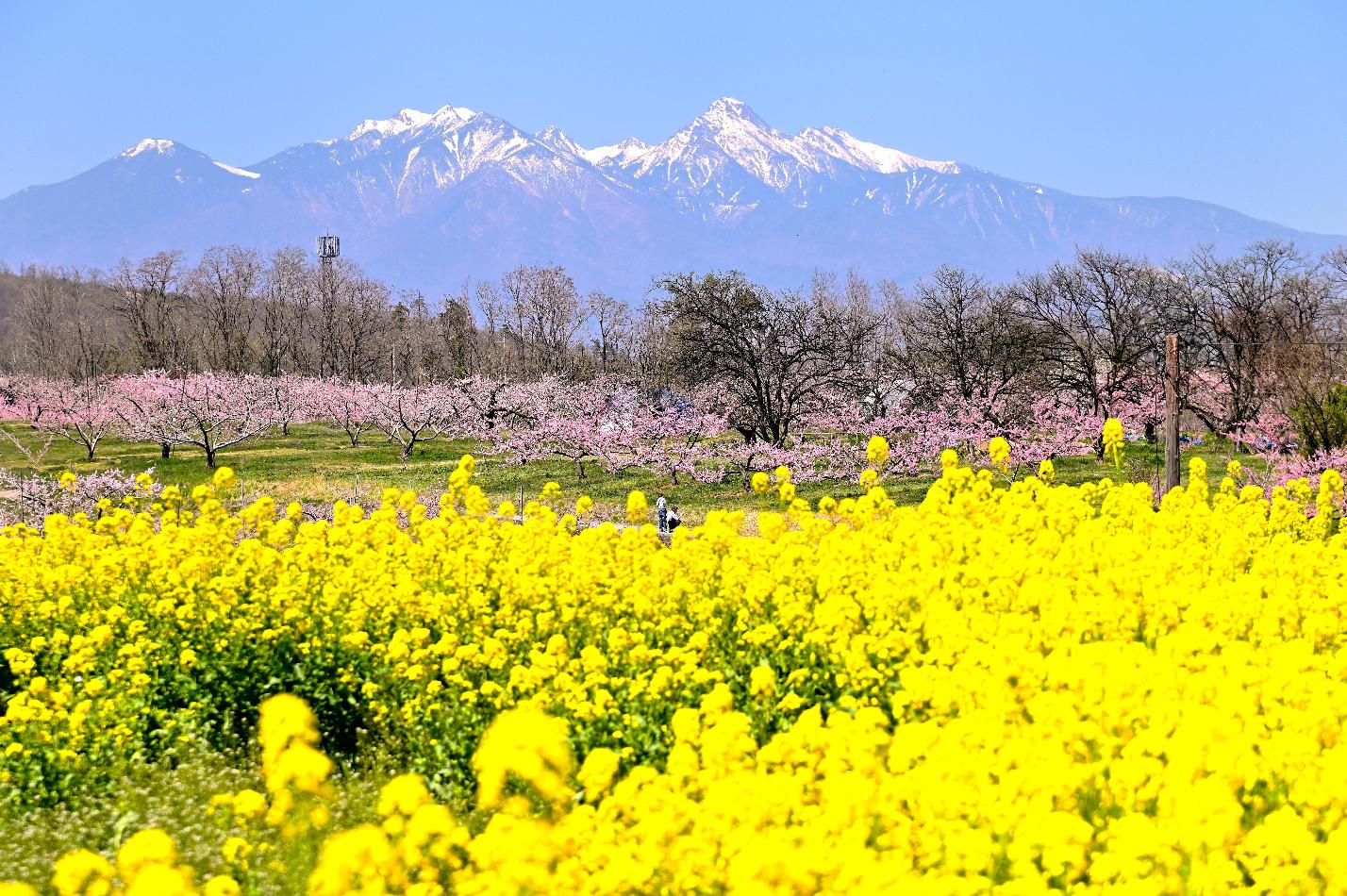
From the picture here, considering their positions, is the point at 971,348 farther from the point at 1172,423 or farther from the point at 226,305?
the point at 226,305

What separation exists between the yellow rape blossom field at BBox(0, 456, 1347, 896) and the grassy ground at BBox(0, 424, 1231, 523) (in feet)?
47.9

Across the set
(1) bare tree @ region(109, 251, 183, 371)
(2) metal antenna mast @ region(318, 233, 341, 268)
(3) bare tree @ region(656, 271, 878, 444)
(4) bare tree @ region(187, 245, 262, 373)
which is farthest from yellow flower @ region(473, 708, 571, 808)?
(2) metal antenna mast @ region(318, 233, 341, 268)

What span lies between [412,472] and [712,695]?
30.4 m

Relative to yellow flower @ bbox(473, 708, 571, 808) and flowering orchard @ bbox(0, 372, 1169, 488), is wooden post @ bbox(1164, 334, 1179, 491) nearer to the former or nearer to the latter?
flowering orchard @ bbox(0, 372, 1169, 488)

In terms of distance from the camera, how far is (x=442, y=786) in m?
7.23

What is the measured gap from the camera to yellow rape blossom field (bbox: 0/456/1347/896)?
157 inches

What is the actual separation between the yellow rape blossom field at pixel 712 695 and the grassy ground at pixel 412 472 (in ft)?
47.9

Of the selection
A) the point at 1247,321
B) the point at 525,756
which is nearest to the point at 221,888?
the point at 525,756

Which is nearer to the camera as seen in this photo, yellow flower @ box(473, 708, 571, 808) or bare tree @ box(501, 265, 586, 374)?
yellow flower @ box(473, 708, 571, 808)

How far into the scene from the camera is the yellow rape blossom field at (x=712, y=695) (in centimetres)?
399

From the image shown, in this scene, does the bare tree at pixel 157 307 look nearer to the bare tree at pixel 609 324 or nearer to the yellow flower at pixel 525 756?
the bare tree at pixel 609 324

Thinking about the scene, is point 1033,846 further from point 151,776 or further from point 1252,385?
point 1252,385

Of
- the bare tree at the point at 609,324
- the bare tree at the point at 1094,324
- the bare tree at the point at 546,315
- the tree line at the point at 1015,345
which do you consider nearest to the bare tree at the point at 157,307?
the tree line at the point at 1015,345

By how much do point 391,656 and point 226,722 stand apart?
4.41 feet
